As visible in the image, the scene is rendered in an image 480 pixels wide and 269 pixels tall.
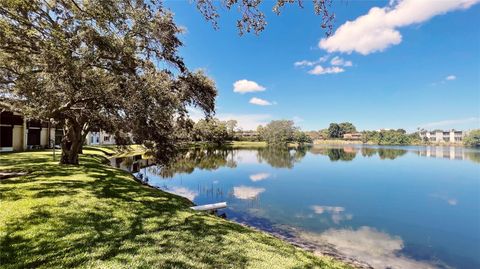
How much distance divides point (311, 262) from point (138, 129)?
27.9 feet

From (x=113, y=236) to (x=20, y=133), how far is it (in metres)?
29.3

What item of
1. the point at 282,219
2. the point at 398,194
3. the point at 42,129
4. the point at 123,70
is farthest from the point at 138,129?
the point at 42,129

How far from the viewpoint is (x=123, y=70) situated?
34.8 ft

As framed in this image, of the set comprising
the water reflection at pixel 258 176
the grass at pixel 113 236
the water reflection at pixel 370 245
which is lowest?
the water reflection at pixel 370 245

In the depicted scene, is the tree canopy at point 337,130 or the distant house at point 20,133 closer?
the distant house at point 20,133

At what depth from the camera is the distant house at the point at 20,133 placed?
81.5 ft

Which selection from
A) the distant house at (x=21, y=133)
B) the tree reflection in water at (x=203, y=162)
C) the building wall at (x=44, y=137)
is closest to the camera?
the distant house at (x=21, y=133)

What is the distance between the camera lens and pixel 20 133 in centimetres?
2689

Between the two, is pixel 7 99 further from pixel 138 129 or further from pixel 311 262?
pixel 311 262

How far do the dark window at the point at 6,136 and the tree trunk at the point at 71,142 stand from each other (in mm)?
14103

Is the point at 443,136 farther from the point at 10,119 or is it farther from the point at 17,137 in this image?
the point at 10,119

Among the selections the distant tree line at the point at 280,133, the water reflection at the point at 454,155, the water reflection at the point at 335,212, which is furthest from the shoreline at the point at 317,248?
the distant tree line at the point at 280,133

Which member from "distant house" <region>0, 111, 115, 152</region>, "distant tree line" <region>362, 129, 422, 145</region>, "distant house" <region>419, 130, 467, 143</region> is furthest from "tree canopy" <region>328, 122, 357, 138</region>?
"distant house" <region>0, 111, 115, 152</region>

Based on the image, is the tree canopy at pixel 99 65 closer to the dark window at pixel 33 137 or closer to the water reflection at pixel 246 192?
the water reflection at pixel 246 192
